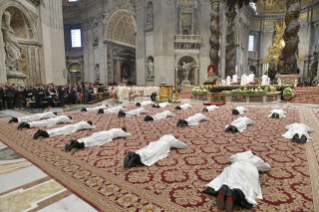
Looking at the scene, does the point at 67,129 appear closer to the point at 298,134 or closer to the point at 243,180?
the point at 243,180

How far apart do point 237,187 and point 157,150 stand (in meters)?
1.34

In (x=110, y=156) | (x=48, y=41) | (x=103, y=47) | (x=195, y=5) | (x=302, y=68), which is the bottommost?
(x=110, y=156)

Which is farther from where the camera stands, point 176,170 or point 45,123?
point 45,123

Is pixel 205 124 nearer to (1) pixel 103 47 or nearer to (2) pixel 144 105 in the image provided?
(2) pixel 144 105

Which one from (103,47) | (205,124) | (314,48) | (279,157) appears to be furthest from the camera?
(103,47)

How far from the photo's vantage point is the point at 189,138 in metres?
3.87

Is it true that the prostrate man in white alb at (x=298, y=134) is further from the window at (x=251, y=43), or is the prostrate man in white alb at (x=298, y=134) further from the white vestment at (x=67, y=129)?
the window at (x=251, y=43)

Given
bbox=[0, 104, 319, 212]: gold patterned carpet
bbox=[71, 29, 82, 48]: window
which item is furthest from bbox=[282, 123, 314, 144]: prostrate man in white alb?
bbox=[71, 29, 82, 48]: window

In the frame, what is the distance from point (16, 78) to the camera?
38.2 ft

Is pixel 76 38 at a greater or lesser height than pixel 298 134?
greater

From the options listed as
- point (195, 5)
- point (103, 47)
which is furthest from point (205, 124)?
point (103, 47)

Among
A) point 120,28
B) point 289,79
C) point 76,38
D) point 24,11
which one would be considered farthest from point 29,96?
point 76,38

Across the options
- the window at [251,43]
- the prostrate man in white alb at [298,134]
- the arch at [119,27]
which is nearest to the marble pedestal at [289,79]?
the prostrate man in white alb at [298,134]

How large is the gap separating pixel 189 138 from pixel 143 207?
92.8 inches
